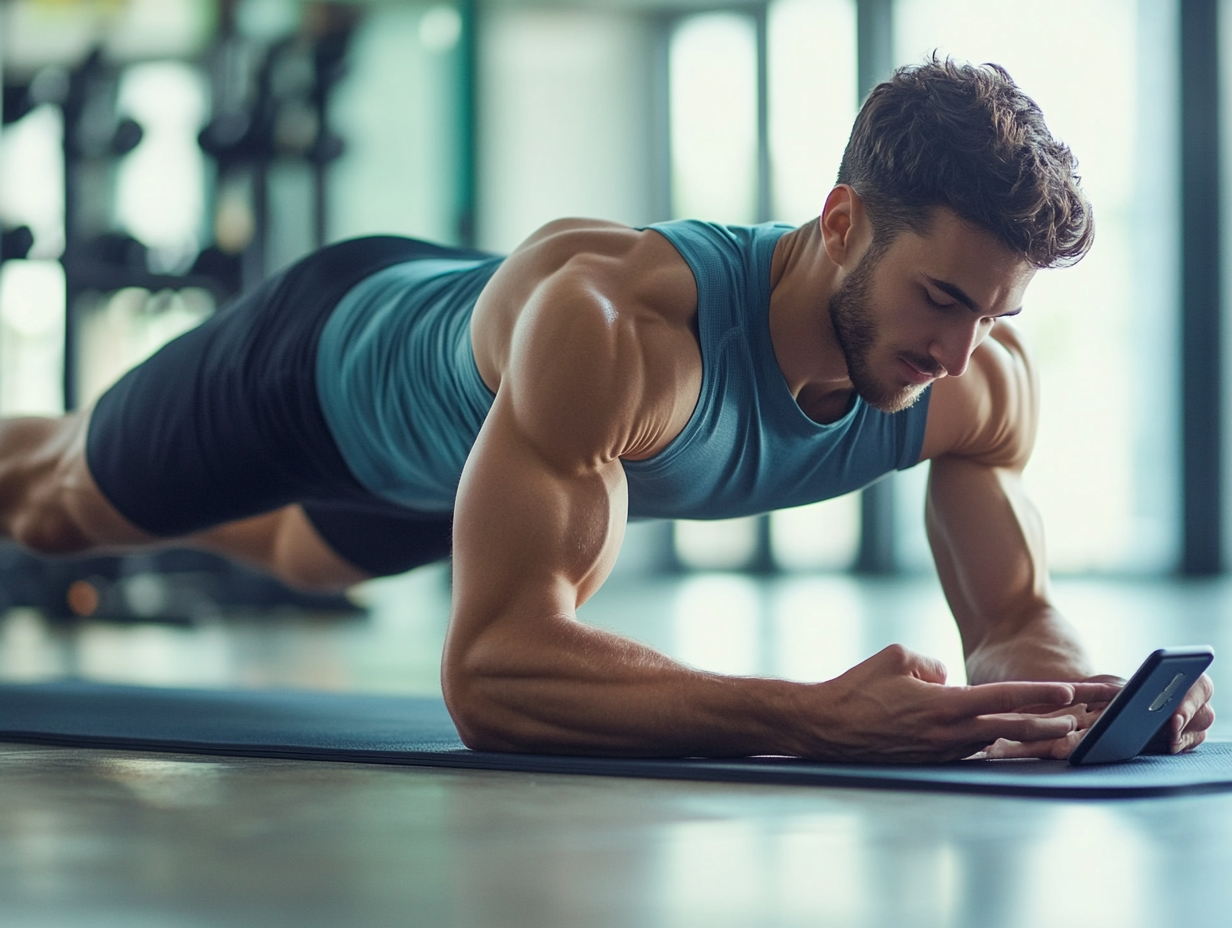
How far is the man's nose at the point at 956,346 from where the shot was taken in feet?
4.46

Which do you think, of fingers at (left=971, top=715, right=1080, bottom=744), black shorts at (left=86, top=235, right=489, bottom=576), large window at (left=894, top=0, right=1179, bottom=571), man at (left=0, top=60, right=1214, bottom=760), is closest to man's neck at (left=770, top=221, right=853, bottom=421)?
man at (left=0, top=60, right=1214, bottom=760)

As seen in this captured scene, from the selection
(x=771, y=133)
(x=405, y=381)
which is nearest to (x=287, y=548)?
(x=405, y=381)

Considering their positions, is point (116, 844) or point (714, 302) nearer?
point (116, 844)

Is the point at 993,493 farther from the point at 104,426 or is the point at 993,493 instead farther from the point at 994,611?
the point at 104,426

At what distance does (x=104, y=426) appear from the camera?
199 centimetres

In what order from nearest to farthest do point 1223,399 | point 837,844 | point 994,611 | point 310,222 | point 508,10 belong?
point 837,844
point 994,611
point 310,222
point 1223,399
point 508,10

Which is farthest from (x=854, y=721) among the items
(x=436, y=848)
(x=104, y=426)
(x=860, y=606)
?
(x=860, y=606)

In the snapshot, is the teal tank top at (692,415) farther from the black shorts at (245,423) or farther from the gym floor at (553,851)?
the gym floor at (553,851)

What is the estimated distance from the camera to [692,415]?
1.39 meters

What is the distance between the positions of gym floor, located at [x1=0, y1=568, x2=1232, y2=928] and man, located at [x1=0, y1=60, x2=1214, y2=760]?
95 mm

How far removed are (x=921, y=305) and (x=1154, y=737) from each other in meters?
0.44

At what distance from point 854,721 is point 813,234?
0.55 m

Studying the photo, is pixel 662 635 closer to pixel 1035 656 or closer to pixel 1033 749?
pixel 1035 656

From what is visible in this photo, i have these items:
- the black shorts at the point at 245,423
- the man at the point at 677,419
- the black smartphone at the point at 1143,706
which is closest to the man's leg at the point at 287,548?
the black shorts at the point at 245,423
